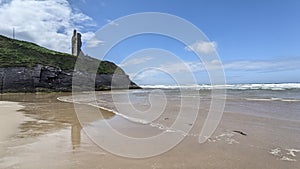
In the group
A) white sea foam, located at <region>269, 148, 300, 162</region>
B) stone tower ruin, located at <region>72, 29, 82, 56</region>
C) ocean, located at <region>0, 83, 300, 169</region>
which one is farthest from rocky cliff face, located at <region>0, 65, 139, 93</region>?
white sea foam, located at <region>269, 148, 300, 162</region>

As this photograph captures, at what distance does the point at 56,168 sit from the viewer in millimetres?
4184

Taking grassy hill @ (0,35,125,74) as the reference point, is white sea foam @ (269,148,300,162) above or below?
below

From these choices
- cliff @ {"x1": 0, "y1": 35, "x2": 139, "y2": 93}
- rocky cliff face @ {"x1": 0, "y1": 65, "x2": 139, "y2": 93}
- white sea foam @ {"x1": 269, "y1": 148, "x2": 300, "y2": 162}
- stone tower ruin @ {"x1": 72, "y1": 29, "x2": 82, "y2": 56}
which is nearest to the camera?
white sea foam @ {"x1": 269, "y1": 148, "x2": 300, "y2": 162}

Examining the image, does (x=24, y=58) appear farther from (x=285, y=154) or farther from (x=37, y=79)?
(x=285, y=154)

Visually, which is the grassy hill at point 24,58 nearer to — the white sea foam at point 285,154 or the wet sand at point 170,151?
the wet sand at point 170,151

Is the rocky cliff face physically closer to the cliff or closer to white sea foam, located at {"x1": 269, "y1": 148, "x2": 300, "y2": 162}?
the cliff

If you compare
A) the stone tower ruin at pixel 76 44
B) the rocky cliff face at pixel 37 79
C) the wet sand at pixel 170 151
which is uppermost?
the stone tower ruin at pixel 76 44

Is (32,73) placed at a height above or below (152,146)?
above

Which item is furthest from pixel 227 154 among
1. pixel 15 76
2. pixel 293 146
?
pixel 15 76

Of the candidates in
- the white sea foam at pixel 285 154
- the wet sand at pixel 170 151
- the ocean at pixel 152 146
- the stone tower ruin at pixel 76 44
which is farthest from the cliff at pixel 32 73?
the white sea foam at pixel 285 154

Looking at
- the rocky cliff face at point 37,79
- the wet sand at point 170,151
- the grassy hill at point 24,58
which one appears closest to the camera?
the wet sand at point 170,151

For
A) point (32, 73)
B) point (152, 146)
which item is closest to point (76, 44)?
point (32, 73)

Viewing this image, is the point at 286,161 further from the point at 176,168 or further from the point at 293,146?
the point at 176,168

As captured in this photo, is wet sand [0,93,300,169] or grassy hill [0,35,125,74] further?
grassy hill [0,35,125,74]
